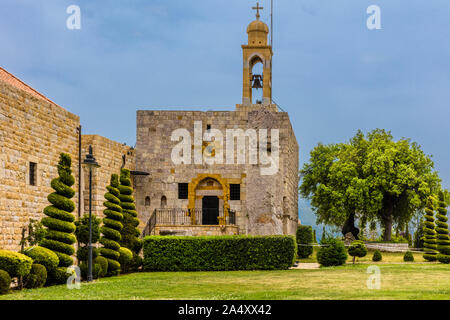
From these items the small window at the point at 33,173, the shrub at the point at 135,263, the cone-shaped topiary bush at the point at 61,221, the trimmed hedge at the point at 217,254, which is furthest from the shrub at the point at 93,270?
the trimmed hedge at the point at 217,254

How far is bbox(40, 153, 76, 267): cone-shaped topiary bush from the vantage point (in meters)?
18.1

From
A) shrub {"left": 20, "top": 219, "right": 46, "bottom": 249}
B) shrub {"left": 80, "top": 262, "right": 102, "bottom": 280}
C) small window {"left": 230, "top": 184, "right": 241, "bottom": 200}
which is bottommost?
shrub {"left": 80, "top": 262, "right": 102, "bottom": 280}

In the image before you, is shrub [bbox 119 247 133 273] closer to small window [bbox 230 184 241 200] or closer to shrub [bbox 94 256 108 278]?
shrub [bbox 94 256 108 278]

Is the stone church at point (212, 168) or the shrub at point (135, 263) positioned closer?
the shrub at point (135, 263)

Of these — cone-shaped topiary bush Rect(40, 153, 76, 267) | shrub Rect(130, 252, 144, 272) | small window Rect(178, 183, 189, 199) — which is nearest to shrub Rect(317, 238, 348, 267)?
shrub Rect(130, 252, 144, 272)

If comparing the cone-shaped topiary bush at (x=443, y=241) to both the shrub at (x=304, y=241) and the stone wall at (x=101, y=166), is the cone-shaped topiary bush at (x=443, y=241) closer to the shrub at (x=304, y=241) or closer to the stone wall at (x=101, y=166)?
the shrub at (x=304, y=241)

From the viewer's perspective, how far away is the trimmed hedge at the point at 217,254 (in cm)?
2492

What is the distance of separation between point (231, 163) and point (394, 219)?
1891cm

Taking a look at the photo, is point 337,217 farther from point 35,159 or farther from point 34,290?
point 34,290

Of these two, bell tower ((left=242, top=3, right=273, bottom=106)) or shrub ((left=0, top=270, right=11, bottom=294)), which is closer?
shrub ((left=0, top=270, right=11, bottom=294))

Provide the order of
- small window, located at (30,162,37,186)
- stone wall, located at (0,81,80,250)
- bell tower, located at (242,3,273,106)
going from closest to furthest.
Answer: stone wall, located at (0,81,80,250)
small window, located at (30,162,37,186)
bell tower, located at (242,3,273,106)

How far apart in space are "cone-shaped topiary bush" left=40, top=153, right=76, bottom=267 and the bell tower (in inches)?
672

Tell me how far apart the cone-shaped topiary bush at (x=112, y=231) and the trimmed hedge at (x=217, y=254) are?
114 inches
